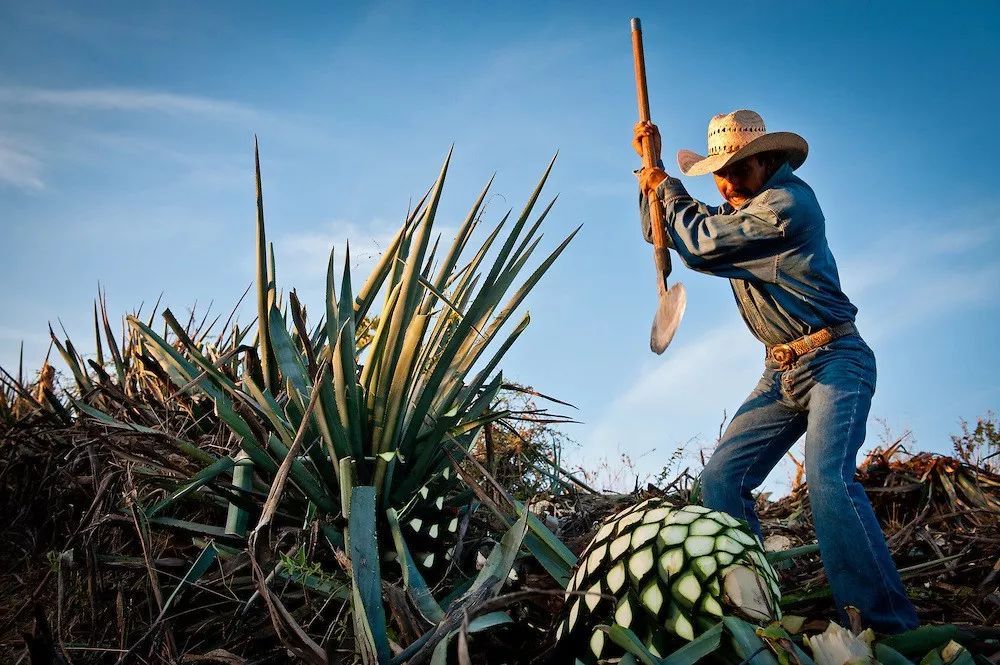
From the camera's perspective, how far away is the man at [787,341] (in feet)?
7.47

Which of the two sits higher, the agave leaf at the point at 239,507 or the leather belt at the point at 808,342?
the leather belt at the point at 808,342

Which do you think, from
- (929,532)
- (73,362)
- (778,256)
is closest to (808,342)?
(778,256)

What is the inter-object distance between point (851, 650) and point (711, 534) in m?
0.33

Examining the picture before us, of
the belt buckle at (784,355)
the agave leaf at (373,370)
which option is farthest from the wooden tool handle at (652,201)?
the agave leaf at (373,370)

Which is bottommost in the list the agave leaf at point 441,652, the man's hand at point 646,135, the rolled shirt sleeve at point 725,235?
the agave leaf at point 441,652

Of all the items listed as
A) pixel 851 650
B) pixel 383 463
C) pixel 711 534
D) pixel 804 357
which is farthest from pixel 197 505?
pixel 804 357

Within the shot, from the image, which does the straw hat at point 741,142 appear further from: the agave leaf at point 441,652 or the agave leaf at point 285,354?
the agave leaf at point 441,652

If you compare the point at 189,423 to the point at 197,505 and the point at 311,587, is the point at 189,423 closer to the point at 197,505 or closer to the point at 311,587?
the point at 197,505

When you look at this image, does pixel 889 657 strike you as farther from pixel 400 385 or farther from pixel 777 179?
pixel 777 179

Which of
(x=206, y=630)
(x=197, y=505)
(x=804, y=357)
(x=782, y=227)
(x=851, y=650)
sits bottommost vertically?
(x=851, y=650)

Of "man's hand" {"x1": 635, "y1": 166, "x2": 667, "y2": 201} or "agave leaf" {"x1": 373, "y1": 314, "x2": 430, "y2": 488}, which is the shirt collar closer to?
"man's hand" {"x1": 635, "y1": 166, "x2": 667, "y2": 201}

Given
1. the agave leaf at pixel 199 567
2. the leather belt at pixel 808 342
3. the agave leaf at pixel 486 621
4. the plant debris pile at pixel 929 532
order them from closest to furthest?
the agave leaf at pixel 486 621 → the agave leaf at pixel 199 567 → the plant debris pile at pixel 929 532 → the leather belt at pixel 808 342

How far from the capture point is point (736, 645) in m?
1.40

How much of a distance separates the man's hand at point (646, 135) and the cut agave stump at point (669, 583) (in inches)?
71.0
